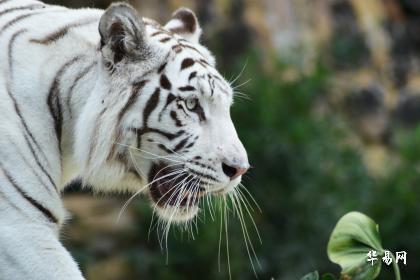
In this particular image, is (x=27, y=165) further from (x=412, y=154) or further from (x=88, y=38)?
(x=412, y=154)

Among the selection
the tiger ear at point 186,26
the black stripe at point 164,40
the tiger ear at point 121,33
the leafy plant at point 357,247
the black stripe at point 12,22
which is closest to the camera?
the leafy plant at point 357,247

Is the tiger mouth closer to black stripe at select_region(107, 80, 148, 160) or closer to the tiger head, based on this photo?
the tiger head

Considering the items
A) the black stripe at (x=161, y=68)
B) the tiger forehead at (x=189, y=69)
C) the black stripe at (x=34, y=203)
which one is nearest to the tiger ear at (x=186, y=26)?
the tiger forehead at (x=189, y=69)

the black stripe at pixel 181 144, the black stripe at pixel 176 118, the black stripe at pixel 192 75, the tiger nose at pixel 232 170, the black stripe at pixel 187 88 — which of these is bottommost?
the tiger nose at pixel 232 170

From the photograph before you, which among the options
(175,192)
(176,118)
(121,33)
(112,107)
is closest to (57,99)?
(112,107)

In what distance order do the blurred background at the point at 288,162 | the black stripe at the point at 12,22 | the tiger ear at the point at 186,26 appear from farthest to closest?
the blurred background at the point at 288,162 → the tiger ear at the point at 186,26 → the black stripe at the point at 12,22

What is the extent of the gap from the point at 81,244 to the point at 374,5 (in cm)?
445

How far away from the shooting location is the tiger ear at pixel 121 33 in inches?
115

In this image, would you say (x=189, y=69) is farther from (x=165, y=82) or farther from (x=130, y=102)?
(x=130, y=102)

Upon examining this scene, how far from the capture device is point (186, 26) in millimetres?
3461

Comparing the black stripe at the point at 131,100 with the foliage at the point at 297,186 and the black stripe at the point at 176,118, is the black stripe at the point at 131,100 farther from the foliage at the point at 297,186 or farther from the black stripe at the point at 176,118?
the foliage at the point at 297,186

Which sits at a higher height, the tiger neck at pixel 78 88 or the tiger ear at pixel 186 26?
the tiger ear at pixel 186 26

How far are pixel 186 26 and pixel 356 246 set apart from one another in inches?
47.0

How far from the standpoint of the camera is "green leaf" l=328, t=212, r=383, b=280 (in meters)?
2.74
